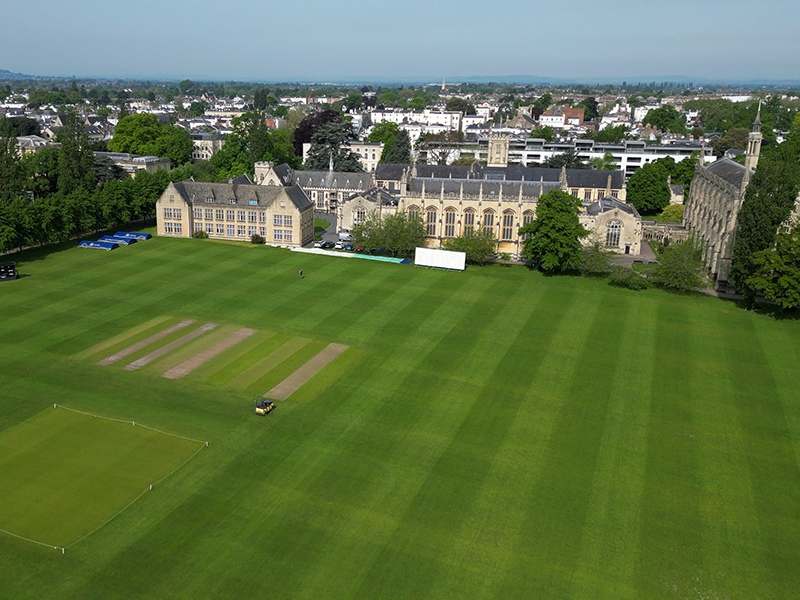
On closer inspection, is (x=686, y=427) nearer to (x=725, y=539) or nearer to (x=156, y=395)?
(x=725, y=539)

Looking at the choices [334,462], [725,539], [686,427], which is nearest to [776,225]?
[686,427]

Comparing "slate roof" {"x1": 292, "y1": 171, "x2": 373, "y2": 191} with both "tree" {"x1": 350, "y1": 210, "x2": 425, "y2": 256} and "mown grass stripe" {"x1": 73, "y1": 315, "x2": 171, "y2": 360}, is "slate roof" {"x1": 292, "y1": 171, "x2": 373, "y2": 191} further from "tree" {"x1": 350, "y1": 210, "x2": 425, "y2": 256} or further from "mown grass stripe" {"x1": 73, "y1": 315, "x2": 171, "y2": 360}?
"mown grass stripe" {"x1": 73, "y1": 315, "x2": 171, "y2": 360}

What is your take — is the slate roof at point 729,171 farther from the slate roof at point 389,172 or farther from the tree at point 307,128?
the tree at point 307,128

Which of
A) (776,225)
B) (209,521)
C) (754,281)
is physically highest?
(776,225)

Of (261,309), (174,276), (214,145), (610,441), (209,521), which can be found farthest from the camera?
(214,145)

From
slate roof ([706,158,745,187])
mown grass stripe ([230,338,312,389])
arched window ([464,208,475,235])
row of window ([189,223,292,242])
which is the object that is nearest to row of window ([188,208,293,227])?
row of window ([189,223,292,242])

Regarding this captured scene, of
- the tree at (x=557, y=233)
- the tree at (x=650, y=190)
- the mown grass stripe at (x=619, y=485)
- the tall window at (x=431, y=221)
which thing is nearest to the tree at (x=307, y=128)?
the tree at (x=650, y=190)
